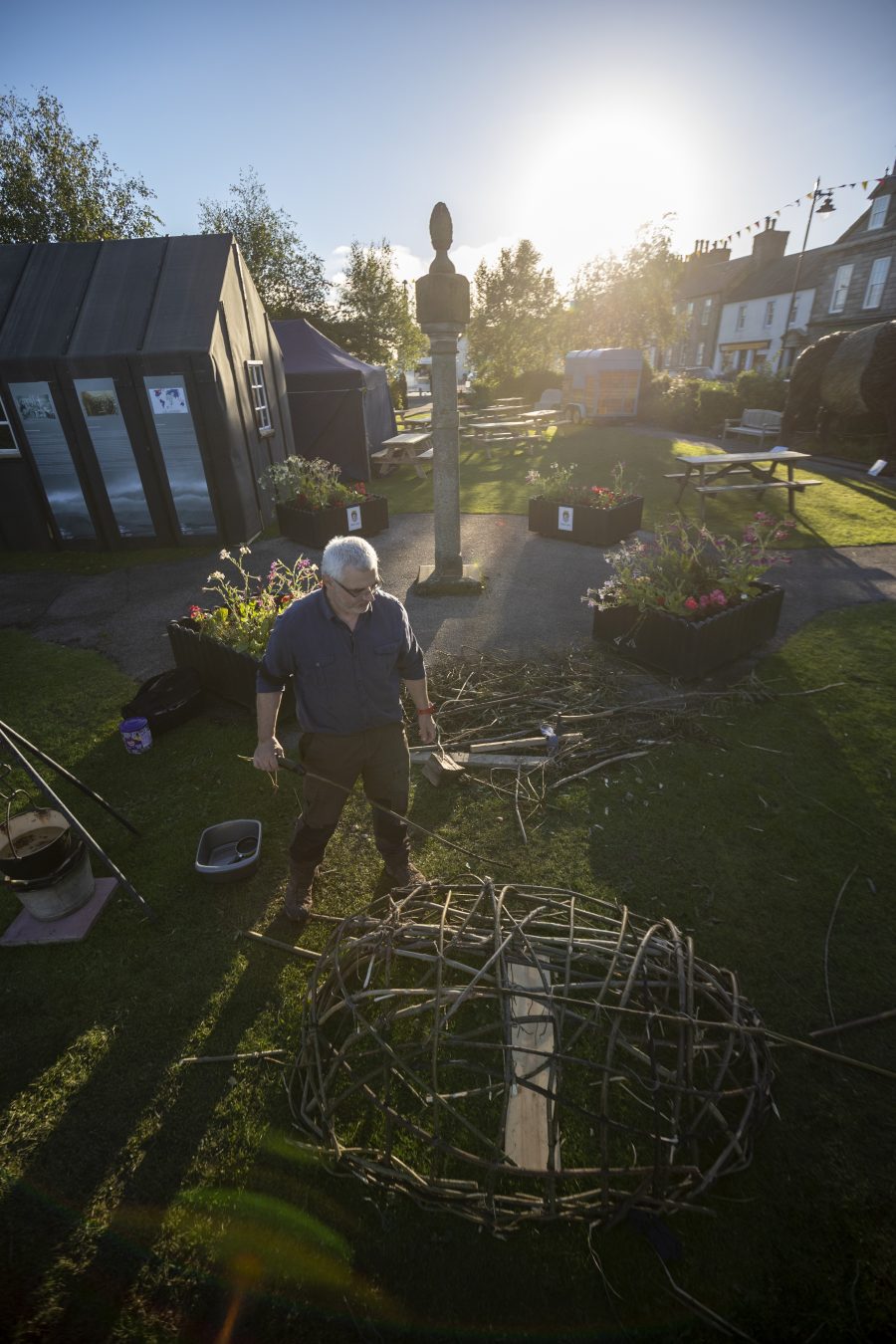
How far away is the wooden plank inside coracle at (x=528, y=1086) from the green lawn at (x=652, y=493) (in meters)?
11.5

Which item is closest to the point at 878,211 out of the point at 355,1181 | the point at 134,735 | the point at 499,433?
the point at 499,433

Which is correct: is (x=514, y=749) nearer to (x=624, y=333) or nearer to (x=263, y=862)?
(x=263, y=862)

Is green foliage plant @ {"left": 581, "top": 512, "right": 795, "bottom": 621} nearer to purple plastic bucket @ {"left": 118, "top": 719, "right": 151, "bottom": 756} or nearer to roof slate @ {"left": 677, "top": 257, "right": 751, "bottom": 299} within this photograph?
purple plastic bucket @ {"left": 118, "top": 719, "right": 151, "bottom": 756}

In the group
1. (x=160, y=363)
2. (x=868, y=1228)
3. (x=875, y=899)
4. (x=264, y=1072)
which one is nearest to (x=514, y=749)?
(x=875, y=899)

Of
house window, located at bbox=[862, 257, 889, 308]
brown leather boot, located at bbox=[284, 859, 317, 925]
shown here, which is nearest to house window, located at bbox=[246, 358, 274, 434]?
brown leather boot, located at bbox=[284, 859, 317, 925]

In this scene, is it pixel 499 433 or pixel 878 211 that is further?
pixel 878 211

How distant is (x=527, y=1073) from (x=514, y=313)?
44.4 metres

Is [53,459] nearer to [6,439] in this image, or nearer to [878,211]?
[6,439]

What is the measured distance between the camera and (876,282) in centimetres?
2808

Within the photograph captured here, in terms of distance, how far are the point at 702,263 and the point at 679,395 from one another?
139ft

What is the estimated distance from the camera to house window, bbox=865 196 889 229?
2809 centimetres

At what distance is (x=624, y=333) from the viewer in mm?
40469

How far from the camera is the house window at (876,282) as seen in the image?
27.7m

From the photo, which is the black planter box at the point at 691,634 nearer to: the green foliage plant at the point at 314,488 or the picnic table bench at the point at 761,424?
the green foliage plant at the point at 314,488
